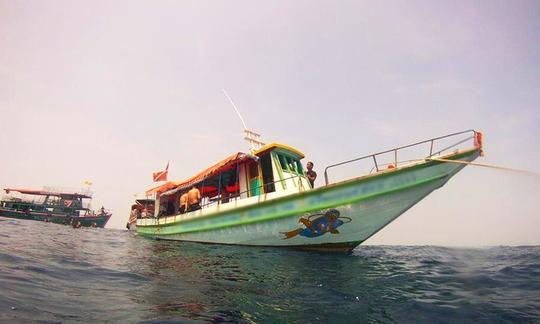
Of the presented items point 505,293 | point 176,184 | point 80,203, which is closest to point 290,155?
point 176,184

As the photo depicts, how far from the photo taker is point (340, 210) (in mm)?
8133

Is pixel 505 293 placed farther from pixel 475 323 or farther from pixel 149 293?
pixel 149 293

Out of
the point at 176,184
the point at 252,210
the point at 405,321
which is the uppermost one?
the point at 176,184

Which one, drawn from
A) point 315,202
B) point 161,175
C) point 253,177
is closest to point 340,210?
point 315,202

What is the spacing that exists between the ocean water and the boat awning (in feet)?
15.4

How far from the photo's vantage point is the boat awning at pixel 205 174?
34.9 ft

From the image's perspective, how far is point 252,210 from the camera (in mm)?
9633

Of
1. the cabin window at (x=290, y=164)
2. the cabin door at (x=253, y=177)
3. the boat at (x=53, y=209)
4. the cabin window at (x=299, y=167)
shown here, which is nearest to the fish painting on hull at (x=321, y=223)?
the cabin door at (x=253, y=177)

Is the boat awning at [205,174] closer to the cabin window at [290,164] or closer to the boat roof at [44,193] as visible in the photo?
the cabin window at [290,164]

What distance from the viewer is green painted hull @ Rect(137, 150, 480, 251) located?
7715mm

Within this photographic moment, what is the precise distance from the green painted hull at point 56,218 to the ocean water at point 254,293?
42532 millimetres

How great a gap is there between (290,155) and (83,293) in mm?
8494

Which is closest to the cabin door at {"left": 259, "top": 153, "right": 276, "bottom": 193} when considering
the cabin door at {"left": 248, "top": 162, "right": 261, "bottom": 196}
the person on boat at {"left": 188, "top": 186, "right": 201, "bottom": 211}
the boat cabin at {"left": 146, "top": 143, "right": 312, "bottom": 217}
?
the boat cabin at {"left": 146, "top": 143, "right": 312, "bottom": 217}

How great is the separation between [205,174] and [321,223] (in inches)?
222
